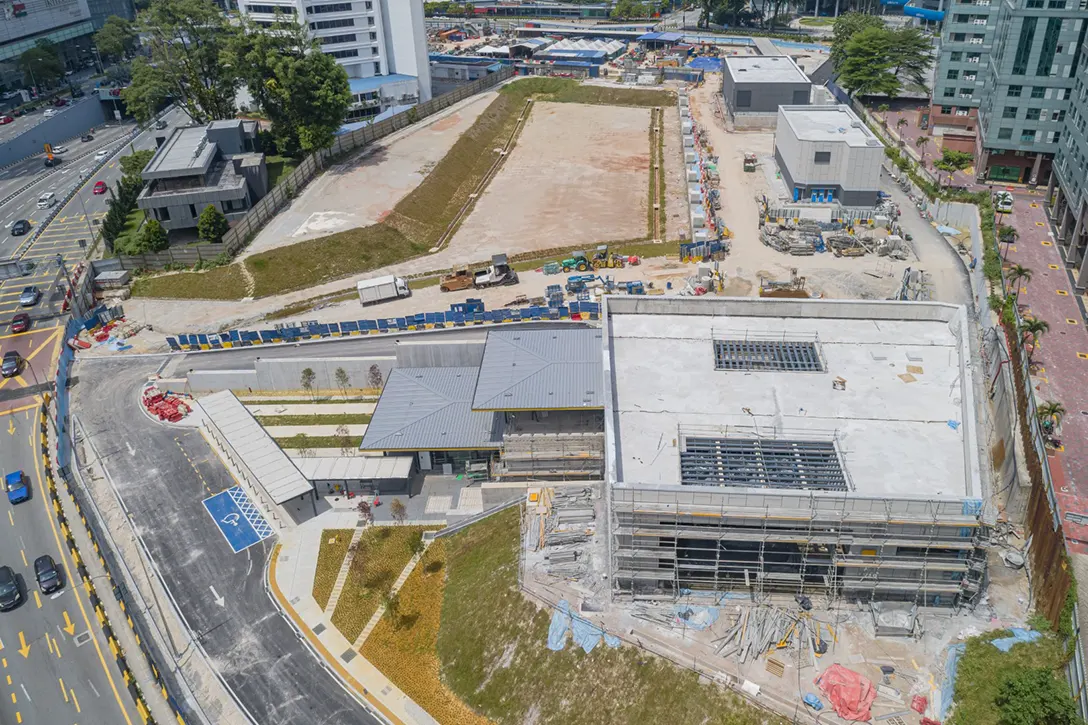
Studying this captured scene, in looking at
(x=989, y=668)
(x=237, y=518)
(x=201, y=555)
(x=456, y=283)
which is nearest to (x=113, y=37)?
(x=456, y=283)

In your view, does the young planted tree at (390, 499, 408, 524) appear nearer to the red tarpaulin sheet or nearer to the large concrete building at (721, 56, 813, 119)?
the red tarpaulin sheet

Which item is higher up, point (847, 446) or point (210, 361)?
point (847, 446)

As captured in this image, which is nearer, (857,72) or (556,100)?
(857,72)

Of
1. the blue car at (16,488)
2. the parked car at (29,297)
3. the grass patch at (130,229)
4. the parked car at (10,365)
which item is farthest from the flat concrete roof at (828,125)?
the parked car at (29,297)

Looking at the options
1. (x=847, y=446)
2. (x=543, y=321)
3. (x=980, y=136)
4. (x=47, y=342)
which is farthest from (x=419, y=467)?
(x=980, y=136)

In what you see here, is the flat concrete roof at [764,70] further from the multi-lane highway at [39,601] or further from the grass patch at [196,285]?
the multi-lane highway at [39,601]

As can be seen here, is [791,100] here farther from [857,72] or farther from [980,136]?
[980,136]

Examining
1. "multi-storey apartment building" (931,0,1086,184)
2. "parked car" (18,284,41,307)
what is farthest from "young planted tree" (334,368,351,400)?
"multi-storey apartment building" (931,0,1086,184)
